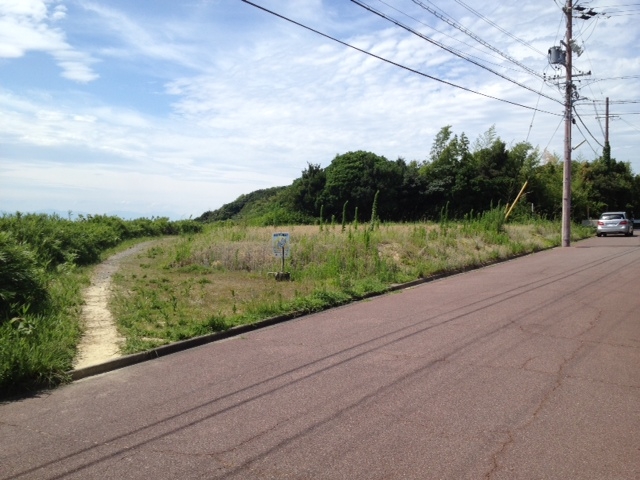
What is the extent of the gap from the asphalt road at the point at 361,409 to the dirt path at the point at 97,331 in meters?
0.65

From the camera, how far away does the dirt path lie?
24.4ft

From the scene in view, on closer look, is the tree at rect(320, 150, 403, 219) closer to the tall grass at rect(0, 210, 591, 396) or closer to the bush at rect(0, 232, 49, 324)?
the tall grass at rect(0, 210, 591, 396)

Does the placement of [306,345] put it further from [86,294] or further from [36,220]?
[36,220]

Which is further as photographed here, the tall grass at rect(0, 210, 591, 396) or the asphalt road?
the tall grass at rect(0, 210, 591, 396)

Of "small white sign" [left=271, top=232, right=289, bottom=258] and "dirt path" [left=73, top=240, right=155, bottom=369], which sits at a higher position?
"small white sign" [left=271, top=232, right=289, bottom=258]

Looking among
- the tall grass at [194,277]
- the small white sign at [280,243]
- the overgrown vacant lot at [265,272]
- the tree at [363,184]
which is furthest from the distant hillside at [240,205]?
the small white sign at [280,243]

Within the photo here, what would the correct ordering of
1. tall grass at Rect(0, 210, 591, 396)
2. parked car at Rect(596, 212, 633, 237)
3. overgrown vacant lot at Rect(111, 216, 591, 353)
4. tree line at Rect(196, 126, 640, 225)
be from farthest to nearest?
1. tree line at Rect(196, 126, 640, 225)
2. parked car at Rect(596, 212, 633, 237)
3. overgrown vacant lot at Rect(111, 216, 591, 353)
4. tall grass at Rect(0, 210, 591, 396)

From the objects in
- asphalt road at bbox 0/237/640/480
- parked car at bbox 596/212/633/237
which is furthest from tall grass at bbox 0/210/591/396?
parked car at bbox 596/212/633/237

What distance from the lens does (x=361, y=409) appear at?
5336mm

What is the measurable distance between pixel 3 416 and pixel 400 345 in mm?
5195

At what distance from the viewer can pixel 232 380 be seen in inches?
254

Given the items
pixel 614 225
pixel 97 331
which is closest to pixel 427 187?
pixel 614 225

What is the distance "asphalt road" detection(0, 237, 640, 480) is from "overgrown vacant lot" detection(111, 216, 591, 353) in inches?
57.9

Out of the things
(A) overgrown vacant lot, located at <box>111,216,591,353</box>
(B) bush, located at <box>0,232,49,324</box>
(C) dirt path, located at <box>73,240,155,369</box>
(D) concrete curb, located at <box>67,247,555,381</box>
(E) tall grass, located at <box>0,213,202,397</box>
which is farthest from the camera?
(A) overgrown vacant lot, located at <box>111,216,591,353</box>
